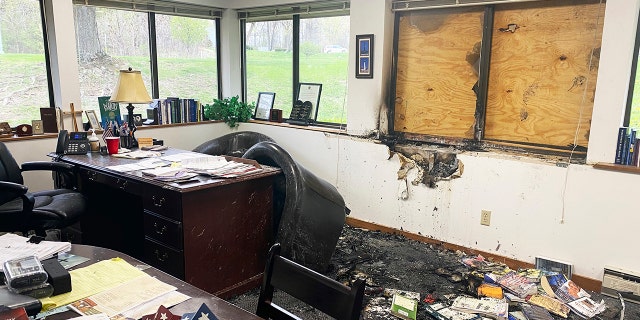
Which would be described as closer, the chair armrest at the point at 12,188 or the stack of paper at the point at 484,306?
the stack of paper at the point at 484,306

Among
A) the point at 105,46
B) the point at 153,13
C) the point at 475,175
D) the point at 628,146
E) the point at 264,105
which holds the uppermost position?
the point at 153,13

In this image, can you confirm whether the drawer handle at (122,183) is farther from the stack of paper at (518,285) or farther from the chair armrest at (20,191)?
the stack of paper at (518,285)

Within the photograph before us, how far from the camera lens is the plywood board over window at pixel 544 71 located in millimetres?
2996

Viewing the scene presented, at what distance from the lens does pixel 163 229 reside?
2473 millimetres

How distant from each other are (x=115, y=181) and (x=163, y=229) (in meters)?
0.51

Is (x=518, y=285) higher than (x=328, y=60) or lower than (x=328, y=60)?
lower

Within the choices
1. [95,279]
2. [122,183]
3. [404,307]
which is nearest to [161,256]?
[122,183]

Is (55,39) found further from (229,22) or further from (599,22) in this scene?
(599,22)

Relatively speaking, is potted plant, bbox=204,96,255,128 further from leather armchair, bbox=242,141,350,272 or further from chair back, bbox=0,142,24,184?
chair back, bbox=0,142,24,184

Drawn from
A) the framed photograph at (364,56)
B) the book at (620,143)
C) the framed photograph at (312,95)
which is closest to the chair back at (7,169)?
the framed photograph at (312,95)

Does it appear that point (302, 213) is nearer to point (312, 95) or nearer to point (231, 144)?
point (231, 144)

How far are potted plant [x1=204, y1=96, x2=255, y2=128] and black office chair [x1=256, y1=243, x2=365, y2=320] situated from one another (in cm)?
382

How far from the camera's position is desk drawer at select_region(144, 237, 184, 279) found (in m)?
2.42

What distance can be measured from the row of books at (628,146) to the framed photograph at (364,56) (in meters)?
1.90
